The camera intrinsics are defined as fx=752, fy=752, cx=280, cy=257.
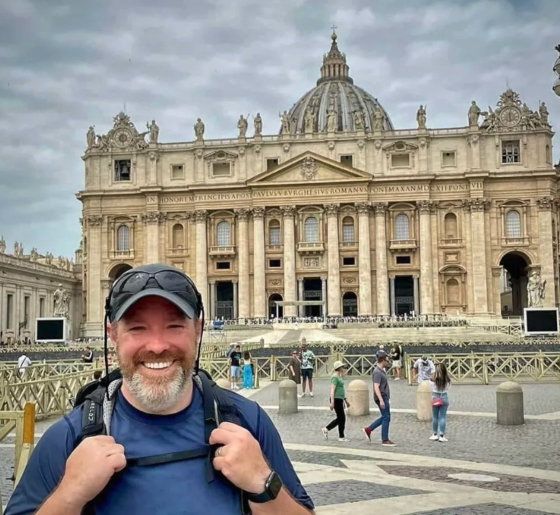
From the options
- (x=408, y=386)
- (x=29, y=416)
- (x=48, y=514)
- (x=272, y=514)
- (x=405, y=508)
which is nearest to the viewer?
(x=48, y=514)

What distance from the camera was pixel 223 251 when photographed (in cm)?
7556

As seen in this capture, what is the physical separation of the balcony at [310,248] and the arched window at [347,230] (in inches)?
94.4

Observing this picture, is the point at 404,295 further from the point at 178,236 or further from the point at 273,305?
the point at 178,236

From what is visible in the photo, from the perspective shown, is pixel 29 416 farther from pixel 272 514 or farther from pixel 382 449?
pixel 382 449

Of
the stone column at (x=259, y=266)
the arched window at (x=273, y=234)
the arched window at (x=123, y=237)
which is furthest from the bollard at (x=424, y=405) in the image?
the arched window at (x=123, y=237)

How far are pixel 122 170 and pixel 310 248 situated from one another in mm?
21771

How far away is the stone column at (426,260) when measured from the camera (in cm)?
7188

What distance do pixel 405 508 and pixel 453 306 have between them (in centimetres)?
6553

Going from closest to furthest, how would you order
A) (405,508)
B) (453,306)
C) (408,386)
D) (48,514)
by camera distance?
(48,514) → (405,508) → (408,386) → (453,306)

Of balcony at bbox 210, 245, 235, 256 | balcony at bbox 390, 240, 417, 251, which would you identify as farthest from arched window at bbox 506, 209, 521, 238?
balcony at bbox 210, 245, 235, 256

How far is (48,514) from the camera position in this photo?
252 cm

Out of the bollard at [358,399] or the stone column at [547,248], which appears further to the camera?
the stone column at [547,248]

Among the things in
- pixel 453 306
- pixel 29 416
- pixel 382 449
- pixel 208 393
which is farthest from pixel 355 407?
pixel 453 306

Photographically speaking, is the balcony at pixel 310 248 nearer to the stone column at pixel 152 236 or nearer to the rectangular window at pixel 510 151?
the stone column at pixel 152 236
